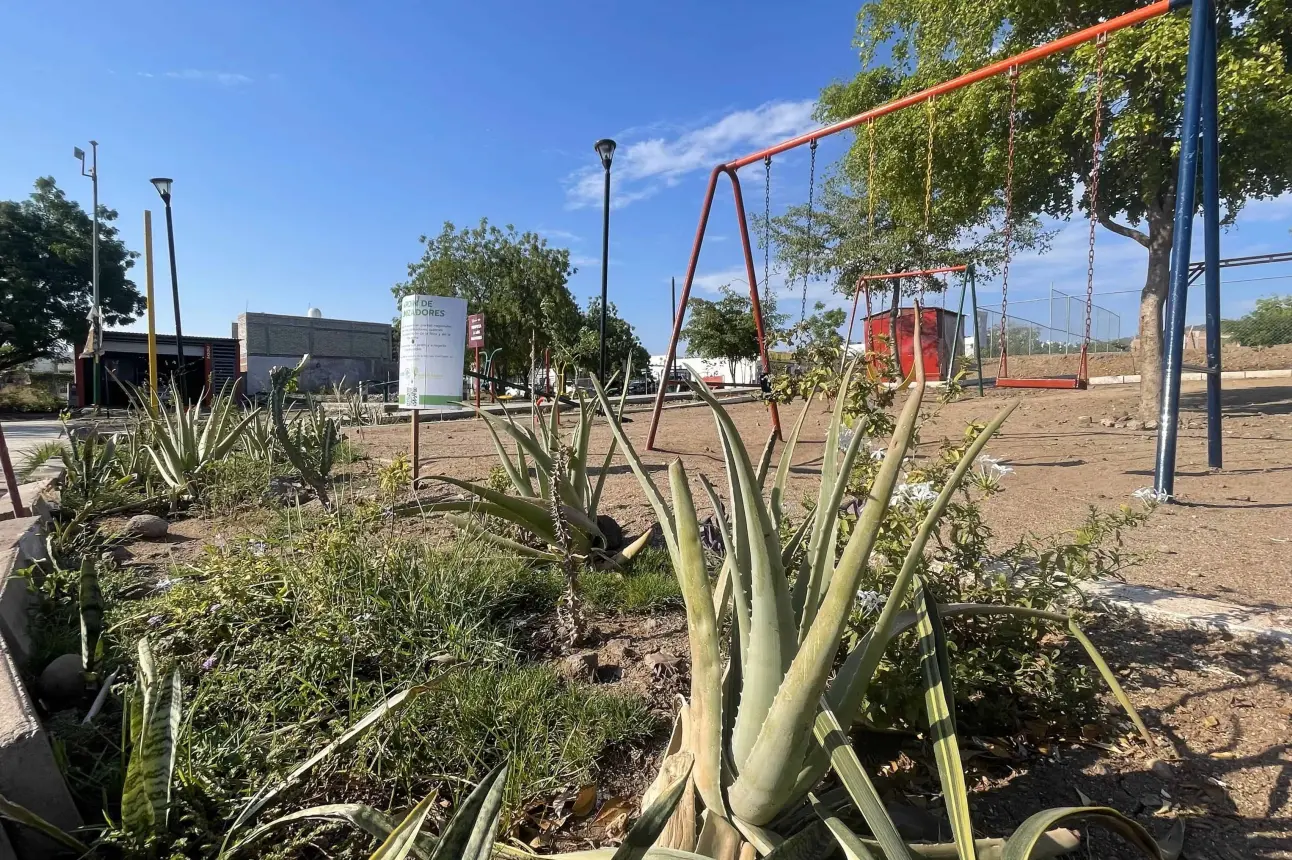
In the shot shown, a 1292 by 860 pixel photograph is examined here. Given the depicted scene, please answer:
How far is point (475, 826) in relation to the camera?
0.84m

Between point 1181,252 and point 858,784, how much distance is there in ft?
15.3

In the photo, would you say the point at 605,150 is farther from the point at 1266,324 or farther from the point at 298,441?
the point at 1266,324

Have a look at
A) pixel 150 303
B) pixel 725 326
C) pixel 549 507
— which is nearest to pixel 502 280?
pixel 725 326

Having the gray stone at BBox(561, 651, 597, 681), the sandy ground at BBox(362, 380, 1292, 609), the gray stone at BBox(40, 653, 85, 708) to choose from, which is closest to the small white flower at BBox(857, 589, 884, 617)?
the sandy ground at BBox(362, 380, 1292, 609)

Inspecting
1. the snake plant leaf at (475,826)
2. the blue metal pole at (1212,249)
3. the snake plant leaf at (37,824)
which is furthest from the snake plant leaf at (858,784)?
the blue metal pole at (1212,249)

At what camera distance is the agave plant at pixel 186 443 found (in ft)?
14.1

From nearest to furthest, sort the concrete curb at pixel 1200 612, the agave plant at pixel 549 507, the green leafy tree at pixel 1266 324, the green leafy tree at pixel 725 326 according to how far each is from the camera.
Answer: the concrete curb at pixel 1200 612, the agave plant at pixel 549 507, the green leafy tree at pixel 1266 324, the green leafy tree at pixel 725 326

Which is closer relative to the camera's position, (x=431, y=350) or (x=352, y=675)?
(x=352, y=675)

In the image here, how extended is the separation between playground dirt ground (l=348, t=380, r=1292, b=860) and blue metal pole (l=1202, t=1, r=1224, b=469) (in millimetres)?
406

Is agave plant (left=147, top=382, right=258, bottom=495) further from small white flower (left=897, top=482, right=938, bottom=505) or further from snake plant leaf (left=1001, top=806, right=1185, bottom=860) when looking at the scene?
snake plant leaf (left=1001, top=806, right=1185, bottom=860)

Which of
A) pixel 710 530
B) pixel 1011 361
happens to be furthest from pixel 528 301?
pixel 710 530

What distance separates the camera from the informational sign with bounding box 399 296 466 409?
154 inches

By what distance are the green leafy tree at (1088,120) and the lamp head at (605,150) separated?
Result: 4683 mm

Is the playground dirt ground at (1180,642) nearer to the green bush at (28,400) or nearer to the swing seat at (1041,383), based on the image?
the swing seat at (1041,383)
